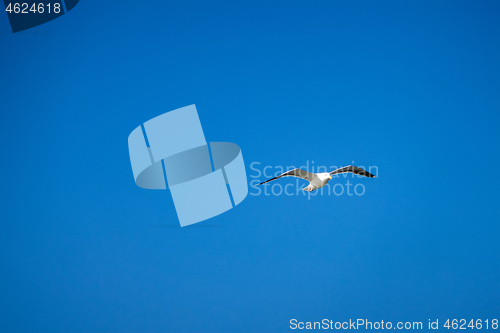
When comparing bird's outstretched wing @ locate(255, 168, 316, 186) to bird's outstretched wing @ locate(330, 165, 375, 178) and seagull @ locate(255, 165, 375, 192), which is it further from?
bird's outstretched wing @ locate(330, 165, 375, 178)

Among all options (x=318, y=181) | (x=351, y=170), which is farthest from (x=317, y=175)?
(x=351, y=170)

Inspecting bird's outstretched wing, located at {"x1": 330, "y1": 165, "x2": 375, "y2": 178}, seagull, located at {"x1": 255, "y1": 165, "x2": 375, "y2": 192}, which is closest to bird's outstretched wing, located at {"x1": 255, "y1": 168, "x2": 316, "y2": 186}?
seagull, located at {"x1": 255, "y1": 165, "x2": 375, "y2": 192}

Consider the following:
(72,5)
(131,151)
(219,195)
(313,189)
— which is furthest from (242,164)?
(72,5)

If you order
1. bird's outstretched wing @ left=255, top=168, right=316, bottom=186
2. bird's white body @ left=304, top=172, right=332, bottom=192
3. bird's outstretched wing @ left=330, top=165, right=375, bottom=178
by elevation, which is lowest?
bird's white body @ left=304, top=172, right=332, bottom=192

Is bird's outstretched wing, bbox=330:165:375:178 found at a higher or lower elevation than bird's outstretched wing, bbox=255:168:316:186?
higher

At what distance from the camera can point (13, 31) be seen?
3463mm

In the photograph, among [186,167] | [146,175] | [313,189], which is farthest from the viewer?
[186,167]

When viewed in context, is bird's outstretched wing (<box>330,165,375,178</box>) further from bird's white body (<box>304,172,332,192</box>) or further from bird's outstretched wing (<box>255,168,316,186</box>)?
bird's outstretched wing (<box>255,168,316,186</box>)

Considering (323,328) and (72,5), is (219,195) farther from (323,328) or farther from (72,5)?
(72,5)

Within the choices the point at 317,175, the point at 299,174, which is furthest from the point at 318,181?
the point at 299,174

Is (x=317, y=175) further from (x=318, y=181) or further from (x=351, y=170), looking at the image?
(x=351, y=170)

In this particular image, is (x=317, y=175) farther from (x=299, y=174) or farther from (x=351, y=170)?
(x=351, y=170)

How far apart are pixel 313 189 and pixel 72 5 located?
7.28ft

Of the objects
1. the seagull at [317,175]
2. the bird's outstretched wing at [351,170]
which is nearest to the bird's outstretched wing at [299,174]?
the seagull at [317,175]
